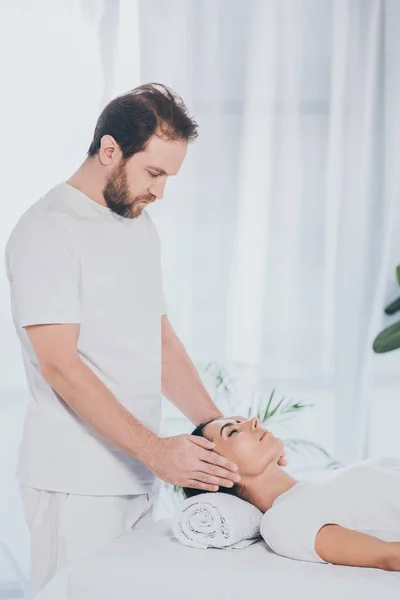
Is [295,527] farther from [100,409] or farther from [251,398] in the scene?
[251,398]

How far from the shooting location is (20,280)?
175 centimetres

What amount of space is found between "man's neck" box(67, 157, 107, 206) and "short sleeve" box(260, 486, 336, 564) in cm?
75

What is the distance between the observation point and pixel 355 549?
A: 5.35 feet

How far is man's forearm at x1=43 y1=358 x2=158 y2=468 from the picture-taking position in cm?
170

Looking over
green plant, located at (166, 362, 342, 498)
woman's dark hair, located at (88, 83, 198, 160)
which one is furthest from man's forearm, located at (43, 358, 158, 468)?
green plant, located at (166, 362, 342, 498)

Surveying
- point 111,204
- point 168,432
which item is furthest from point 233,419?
point 168,432

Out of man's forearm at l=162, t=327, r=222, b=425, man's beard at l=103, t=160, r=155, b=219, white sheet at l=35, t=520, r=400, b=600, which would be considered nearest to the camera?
white sheet at l=35, t=520, r=400, b=600

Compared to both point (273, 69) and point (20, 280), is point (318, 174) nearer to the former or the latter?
point (273, 69)

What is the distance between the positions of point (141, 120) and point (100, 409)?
2.01ft

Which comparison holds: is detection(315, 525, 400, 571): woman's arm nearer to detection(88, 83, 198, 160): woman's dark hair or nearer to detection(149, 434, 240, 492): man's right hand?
detection(149, 434, 240, 492): man's right hand

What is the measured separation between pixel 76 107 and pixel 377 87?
103 centimetres

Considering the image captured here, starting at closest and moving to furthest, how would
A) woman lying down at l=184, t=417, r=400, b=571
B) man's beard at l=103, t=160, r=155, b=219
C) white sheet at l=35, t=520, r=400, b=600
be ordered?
1. white sheet at l=35, t=520, r=400, b=600
2. woman lying down at l=184, t=417, r=400, b=571
3. man's beard at l=103, t=160, r=155, b=219

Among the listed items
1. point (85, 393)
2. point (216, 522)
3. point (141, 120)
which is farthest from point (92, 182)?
point (216, 522)

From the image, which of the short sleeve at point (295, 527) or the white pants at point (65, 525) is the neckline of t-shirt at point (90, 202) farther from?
the short sleeve at point (295, 527)
